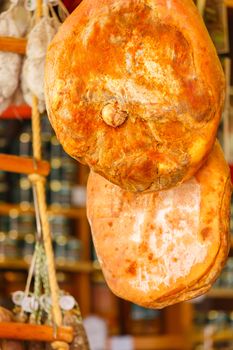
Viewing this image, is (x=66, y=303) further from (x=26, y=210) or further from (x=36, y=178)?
(x=26, y=210)

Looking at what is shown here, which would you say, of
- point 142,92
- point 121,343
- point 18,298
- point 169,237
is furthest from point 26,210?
point 142,92

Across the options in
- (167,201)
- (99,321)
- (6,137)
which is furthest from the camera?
(6,137)

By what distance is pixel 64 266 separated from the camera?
20.1 ft

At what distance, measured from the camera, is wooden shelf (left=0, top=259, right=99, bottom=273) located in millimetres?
5954

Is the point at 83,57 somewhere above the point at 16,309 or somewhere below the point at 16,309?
above

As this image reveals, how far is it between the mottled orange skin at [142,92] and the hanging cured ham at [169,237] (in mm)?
114

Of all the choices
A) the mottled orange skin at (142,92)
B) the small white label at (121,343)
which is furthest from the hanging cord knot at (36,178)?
the small white label at (121,343)

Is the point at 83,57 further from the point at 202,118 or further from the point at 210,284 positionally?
the point at 210,284

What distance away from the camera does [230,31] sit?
9.23 feet

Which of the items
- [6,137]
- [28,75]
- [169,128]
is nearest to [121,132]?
[169,128]

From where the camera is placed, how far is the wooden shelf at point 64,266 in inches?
234

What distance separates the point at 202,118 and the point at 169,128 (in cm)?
6

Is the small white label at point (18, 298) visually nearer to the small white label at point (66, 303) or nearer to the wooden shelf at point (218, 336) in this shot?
the small white label at point (66, 303)

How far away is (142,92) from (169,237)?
0.31m
